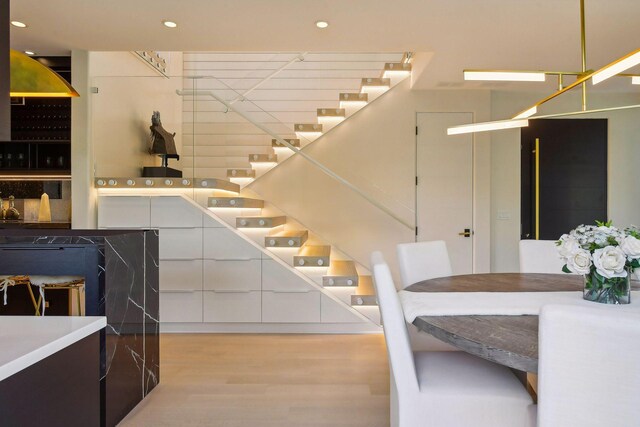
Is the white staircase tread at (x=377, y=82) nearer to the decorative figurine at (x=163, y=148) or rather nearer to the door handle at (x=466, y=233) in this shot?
the door handle at (x=466, y=233)

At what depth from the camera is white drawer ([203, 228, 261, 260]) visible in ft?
14.2

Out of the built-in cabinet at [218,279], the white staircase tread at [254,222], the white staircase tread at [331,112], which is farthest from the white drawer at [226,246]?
the white staircase tread at [331,112]

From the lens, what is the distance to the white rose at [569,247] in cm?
190

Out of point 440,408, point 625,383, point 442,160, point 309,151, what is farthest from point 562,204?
point 625,383

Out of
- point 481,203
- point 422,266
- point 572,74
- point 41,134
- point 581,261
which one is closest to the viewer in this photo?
point 581,261

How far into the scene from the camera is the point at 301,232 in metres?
4.90

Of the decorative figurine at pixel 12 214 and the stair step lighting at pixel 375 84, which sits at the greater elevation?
the stair step lighting at pixel 375 84

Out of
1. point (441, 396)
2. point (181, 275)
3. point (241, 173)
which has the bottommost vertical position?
point (441, 396)

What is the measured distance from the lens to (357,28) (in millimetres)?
3557

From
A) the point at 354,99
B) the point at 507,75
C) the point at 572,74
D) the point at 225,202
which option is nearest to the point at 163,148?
the point at 225,202

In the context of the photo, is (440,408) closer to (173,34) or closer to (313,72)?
(173,34)

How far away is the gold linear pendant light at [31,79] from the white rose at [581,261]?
2.35m

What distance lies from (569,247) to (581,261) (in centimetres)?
8

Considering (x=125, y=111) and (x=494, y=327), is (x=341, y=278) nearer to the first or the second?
(x=494, y=327)
